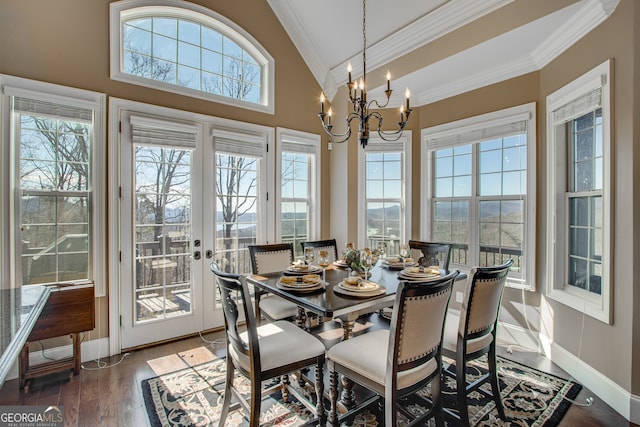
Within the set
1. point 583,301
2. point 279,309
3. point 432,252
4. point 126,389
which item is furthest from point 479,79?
point 126,389

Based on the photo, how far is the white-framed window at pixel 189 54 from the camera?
10.6 ft

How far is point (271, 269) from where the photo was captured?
3.36 metres

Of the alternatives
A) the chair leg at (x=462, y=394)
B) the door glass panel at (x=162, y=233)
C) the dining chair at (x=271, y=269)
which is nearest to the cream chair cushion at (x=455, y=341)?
the chair leg at (x=462, y=394)

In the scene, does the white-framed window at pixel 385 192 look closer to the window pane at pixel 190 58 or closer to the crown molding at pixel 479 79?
the crown molding at pixel 479 79

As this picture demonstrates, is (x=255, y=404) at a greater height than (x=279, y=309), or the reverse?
(x=279, y=309)

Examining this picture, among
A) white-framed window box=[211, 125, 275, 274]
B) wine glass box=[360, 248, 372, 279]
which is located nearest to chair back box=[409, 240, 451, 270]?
wine glass box=[360, 248, 372, 279]

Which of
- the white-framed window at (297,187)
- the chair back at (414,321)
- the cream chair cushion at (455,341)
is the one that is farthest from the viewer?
the white-framed window at (297,187)

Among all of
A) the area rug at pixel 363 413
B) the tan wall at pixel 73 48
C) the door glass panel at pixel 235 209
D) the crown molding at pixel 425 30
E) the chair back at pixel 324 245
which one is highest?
the crown molding at pixel 425 30

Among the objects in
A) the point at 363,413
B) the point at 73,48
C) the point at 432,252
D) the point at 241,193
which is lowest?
the point at 363,413

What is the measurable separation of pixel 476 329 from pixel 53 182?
362 cm

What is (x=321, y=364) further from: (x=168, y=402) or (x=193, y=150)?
(x=193, y=150)

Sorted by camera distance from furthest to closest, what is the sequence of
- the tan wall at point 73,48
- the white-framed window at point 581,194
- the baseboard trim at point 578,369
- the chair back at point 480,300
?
the tan wall at point 73,48
the white-framed window at point 581,194
the baseboard trim at point 578,369
the chair back at point 480,300

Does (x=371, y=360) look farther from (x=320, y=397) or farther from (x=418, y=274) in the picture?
(x=418, y=274)

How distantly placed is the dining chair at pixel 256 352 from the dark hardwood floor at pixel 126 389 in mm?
836
